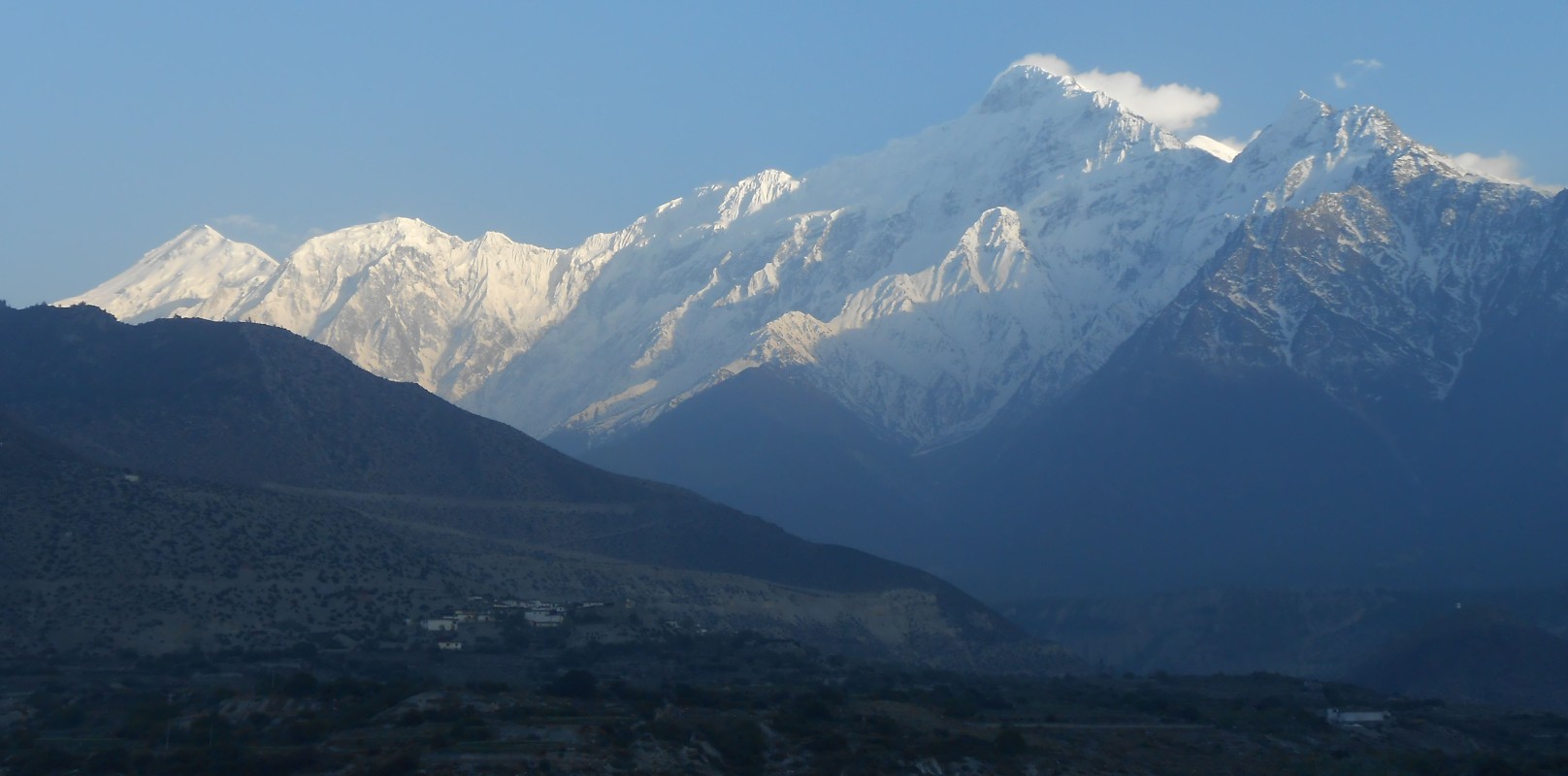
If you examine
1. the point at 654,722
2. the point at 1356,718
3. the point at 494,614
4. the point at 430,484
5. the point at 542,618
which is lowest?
the point at 654,722

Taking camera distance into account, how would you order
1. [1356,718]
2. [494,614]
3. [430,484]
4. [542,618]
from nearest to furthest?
[1356,718] → [494,614] → [542,618] → [430,484]

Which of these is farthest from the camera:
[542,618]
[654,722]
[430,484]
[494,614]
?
[430,484]

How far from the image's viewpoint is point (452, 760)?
6500cm

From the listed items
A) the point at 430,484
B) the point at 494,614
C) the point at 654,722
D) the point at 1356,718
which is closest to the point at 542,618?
the point at 494,614

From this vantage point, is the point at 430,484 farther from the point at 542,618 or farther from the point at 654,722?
the point at 654,722

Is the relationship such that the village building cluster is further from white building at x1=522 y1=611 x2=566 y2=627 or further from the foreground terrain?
the foreground terrain

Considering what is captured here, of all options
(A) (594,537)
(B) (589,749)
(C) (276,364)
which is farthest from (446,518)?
(B) (589,749)

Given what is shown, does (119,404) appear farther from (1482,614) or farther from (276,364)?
(1482,614)

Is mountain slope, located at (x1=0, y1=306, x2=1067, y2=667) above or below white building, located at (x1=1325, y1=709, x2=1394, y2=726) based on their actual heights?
Result: above

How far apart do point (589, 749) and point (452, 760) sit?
570cm

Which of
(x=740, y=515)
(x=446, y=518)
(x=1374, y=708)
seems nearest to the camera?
(x=1374, y=708)

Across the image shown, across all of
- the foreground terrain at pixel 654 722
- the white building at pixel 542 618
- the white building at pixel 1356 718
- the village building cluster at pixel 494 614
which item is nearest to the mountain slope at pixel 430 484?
the village building cluster at pixel 494 614

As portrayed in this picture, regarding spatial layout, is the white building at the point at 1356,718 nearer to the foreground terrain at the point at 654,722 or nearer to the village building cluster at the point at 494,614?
the foreground terrain at the point at 654,722

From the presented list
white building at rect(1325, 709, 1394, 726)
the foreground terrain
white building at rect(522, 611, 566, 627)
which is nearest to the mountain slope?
white building at rect(522, 611, 566, 627)
